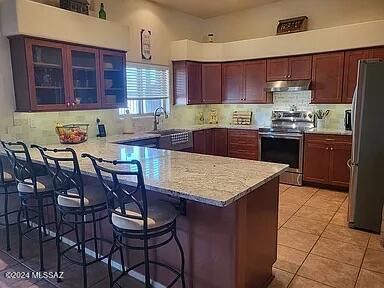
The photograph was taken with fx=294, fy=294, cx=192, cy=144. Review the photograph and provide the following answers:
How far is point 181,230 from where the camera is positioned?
206cm

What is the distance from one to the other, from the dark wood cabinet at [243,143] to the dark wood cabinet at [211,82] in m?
0.77

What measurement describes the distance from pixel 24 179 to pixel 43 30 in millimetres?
1630

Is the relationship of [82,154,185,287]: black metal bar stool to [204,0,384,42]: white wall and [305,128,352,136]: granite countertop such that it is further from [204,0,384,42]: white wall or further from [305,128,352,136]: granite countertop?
[204,0,384,42]: white wall

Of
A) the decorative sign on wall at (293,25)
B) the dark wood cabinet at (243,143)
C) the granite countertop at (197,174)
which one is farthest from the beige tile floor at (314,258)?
the decorative sign on wall at (293,25)

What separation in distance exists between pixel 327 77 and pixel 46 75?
4.07 metres

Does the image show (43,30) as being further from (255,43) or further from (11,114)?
(255,43)

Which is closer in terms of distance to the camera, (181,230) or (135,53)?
Result: (181,230)

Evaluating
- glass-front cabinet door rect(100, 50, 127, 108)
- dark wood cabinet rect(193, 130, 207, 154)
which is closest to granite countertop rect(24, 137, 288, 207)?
glass-front cabinet door rect(100, 50, 127, 108)

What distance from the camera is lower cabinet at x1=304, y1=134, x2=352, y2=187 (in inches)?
174

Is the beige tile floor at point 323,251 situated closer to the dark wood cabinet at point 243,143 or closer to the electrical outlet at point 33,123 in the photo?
the dark wood cabinet at point 243,143

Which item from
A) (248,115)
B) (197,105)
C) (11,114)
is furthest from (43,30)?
(248,115)

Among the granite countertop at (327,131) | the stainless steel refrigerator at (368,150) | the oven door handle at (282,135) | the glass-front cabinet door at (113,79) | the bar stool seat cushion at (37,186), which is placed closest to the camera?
the bar stool seat cushion at (37,186)

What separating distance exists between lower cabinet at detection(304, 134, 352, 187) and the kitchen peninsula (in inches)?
104

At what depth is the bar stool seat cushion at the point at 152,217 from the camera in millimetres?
1780
